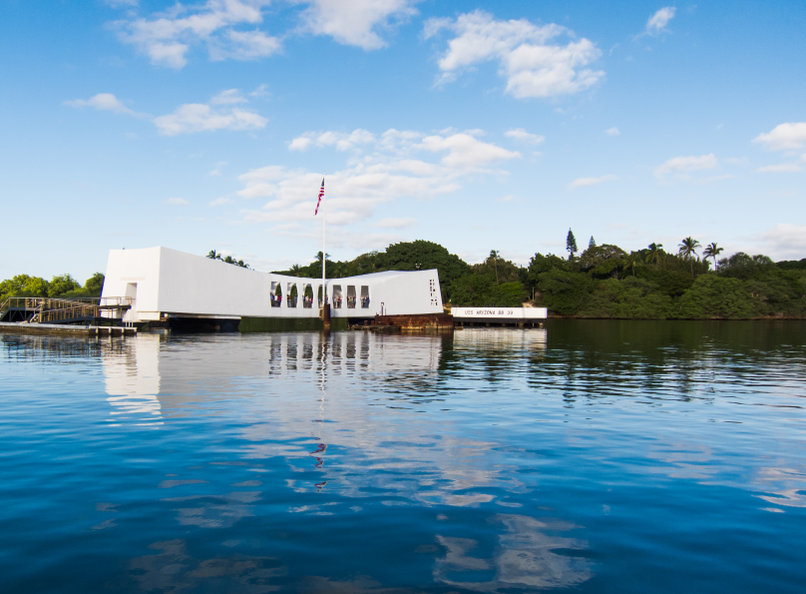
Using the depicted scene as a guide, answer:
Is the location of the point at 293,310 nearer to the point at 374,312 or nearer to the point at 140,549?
the point at 374,312

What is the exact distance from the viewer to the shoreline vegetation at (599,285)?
102562mm

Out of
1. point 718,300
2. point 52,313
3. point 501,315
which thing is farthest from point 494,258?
point 52,313

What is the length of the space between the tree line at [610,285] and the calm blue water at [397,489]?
88.6 m

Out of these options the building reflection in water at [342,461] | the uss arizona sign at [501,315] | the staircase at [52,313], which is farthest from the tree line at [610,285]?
the building reflection in water at [342,461]

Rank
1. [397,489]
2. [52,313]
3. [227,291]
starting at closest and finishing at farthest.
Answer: [397,489] → [52,313] → [227,291]

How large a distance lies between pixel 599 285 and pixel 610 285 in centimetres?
329

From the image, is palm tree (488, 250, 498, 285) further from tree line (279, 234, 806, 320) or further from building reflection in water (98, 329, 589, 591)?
building reflection in water (98, 329, 589, 591)

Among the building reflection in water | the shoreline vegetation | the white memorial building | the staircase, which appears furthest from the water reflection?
the shoreline vegetation

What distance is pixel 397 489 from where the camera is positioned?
7.57 meters

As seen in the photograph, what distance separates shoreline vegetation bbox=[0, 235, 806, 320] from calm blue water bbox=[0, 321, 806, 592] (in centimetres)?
8820

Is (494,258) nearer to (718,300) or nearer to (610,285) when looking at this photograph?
(610,285)

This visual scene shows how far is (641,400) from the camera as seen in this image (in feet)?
52.1

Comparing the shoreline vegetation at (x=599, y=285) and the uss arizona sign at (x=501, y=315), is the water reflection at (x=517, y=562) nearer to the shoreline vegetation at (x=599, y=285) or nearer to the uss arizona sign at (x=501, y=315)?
the uss arizona sign at (x=501, y=315)

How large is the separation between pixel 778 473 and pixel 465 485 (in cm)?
491
